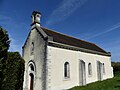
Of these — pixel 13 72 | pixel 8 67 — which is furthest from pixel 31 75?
pixel 8 67

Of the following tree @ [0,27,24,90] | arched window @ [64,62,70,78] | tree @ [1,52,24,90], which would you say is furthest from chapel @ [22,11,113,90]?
tree @ [0,27,24,90]

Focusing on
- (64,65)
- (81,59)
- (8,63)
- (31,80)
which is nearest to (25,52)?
(31,80)

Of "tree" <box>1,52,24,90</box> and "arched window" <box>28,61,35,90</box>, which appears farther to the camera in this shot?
"arched window" <box>28,61,35,90</box>

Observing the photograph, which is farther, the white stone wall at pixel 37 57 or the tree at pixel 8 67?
the white stone wall at pixel 37 57

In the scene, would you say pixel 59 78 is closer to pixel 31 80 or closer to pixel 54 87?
pixel 54 87

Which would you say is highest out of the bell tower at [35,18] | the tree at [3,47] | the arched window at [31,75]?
the bell tower at [35,18]

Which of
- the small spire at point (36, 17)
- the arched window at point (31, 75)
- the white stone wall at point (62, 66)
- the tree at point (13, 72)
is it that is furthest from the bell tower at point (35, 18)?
the tree at point (13, 72)

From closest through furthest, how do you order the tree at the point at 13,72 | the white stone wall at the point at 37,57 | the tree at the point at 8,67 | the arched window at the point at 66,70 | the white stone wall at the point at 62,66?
the tree at the point at 8,67 < the tree at the point at 13,72 < the white stone wall at the point at 62,66 < the white stone wall at the point at 37,57 < the arched window at the point at 66,70

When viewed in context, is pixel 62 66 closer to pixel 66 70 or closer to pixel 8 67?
pixel 66 70

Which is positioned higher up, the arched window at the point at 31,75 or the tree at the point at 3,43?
the tree at the point at 3,43

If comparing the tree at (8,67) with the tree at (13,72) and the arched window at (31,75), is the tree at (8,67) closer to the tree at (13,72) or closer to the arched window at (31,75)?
the tree at (13,72)

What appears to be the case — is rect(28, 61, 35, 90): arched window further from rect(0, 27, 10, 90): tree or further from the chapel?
rect(0, 27, 10, 90): tree

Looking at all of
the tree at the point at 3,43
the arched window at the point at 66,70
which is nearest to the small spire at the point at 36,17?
the arched window at the point at 66,70

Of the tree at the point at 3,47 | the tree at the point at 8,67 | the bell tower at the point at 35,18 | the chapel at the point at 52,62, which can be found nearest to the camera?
the tree at the point at 3,47
